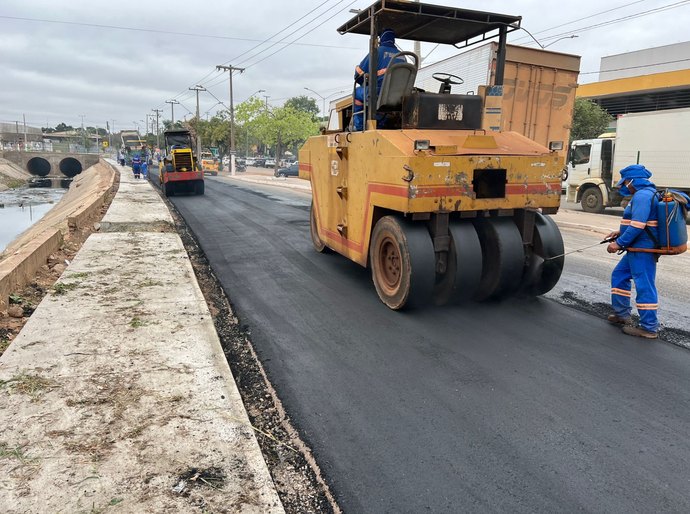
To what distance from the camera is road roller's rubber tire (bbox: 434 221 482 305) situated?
16.7ft

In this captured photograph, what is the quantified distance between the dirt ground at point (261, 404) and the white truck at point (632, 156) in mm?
11117

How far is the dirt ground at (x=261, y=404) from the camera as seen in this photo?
2523 mm

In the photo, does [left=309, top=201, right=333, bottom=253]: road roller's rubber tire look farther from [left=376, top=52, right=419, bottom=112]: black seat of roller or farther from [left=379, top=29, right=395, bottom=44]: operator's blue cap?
[left=379, top=29, right=395, bottom=44]: operator's blue cap

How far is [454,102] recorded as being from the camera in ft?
18.6

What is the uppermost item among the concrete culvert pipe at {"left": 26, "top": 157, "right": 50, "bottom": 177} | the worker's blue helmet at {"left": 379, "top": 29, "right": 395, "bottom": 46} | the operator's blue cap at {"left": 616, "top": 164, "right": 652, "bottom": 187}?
the worker's blue helmet at {"left": 379, "top": 29, "right": 395, "bottom": 46}

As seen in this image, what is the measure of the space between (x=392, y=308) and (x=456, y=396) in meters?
1.90

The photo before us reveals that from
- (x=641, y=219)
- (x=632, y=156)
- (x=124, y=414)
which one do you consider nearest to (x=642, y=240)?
(x=641, y=219)

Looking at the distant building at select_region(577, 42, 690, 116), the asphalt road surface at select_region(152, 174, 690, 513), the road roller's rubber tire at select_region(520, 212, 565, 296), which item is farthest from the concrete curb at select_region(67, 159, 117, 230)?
the distant building at select_region(577, 42, 690, 116)

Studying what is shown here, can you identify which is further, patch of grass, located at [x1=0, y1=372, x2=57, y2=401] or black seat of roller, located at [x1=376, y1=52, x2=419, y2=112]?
black seat of roller, located at [x1=376, y1=52, x2=419, y2=112]

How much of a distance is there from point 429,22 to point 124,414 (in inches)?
217

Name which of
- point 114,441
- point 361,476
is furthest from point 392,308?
point 114,441

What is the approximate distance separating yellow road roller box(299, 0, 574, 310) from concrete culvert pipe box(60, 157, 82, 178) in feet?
246

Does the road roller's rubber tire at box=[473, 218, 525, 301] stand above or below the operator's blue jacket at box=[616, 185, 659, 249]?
below

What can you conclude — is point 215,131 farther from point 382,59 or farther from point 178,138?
point 382,59
